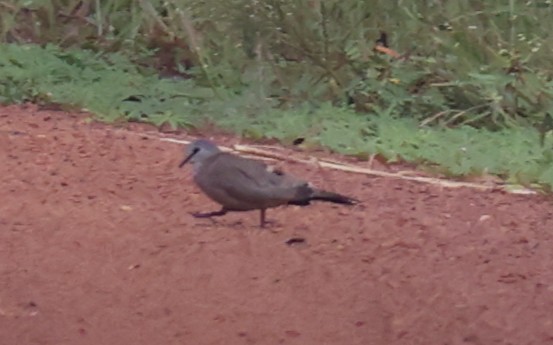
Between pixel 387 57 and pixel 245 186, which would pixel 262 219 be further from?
pixel 387 57

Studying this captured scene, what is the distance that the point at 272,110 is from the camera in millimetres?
8117

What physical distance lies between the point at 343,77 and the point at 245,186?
3.51m

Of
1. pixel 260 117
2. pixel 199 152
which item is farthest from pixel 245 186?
pixel 260 117

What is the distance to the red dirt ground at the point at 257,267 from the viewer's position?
4.37 m

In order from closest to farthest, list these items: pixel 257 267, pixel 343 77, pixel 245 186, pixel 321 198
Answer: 1. pixel 257 267
2. pixel 245 186
3. pixel 321 198
4. pixel 343 77

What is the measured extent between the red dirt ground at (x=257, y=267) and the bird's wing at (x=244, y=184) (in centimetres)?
14

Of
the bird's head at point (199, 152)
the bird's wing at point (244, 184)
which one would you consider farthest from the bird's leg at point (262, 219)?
the bird's head at point (199, 152)

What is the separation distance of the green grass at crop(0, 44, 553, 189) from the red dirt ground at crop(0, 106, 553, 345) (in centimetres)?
90

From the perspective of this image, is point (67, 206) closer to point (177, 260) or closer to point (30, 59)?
point (177, 260)

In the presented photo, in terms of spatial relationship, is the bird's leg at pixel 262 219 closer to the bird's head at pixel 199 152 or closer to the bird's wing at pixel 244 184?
the bird's wing at pixel 244 184

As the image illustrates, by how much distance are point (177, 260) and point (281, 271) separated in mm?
375

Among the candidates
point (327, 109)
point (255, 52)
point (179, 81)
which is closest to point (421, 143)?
point (327, 109)

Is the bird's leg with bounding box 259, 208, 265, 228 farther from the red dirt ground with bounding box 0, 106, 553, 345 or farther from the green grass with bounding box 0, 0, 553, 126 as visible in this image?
the green grass with bounding box 0, 0, 553, 126

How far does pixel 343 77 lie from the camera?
8516mm
